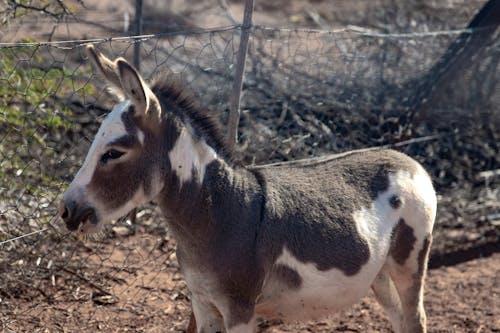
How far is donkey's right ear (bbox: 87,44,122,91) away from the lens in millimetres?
3588

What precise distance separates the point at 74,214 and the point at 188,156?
0.62 meters

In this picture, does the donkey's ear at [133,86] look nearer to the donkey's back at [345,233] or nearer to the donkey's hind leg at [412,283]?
the donkey's back at [345,233]

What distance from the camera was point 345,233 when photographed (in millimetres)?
4035

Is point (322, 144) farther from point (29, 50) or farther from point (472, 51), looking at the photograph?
point (29, 50)

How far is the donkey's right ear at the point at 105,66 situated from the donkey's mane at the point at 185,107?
0.60 ft

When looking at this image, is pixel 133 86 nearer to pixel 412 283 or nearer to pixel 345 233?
pixel 345 233

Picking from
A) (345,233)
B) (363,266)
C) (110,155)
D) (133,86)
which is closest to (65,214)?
(110,155)

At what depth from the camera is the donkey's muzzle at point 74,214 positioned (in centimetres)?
343

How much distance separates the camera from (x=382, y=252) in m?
4.15

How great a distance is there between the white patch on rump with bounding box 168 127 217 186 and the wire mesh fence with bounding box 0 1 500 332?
0.84 m

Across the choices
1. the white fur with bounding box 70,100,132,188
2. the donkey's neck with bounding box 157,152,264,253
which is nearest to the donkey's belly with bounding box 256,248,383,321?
the donkey's neck with bounding box 157,152,264,253

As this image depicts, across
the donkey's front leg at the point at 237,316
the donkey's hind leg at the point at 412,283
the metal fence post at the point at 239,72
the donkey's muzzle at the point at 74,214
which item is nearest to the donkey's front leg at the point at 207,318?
the donkey's front leg at the point at 237,316

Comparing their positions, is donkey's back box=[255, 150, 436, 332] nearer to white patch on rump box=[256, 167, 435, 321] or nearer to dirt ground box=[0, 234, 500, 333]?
white patch on rump box=[256, 167, 435, 321]

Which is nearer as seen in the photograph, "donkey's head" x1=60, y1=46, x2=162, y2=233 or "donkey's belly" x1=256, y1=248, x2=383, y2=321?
"donkey's head" x1=60, y1=46, x2=162, y2=233
